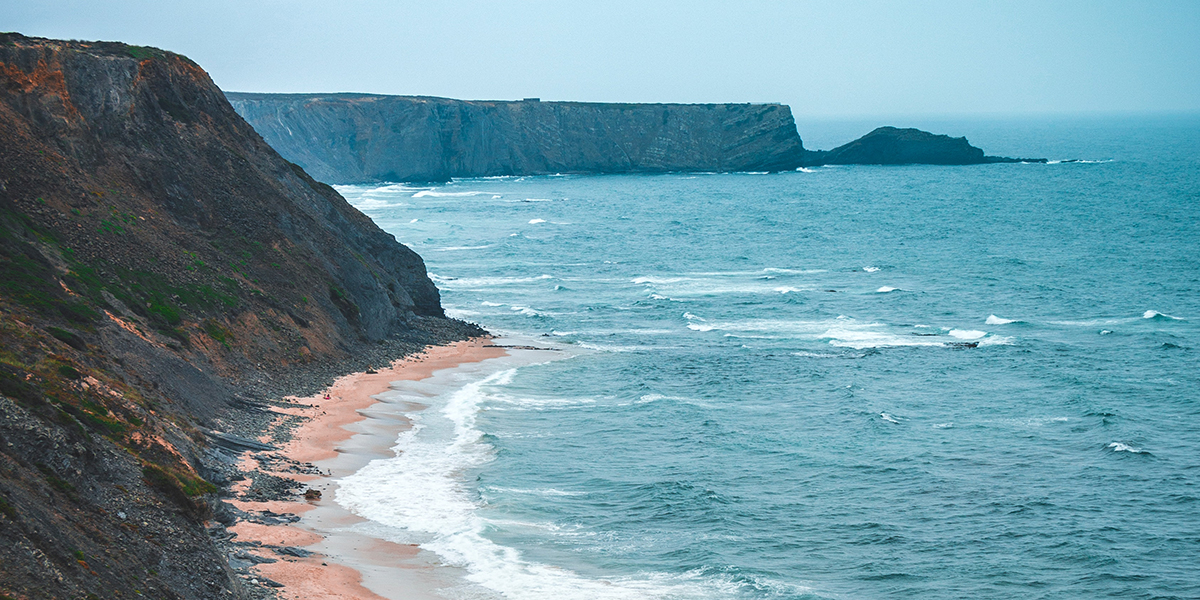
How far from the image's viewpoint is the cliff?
19.0 metres

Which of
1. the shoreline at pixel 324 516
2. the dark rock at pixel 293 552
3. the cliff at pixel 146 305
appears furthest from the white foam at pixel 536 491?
the cliff at pixel 146 305

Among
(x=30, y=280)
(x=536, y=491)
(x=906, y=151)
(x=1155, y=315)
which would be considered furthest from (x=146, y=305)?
(x=906, y=151)

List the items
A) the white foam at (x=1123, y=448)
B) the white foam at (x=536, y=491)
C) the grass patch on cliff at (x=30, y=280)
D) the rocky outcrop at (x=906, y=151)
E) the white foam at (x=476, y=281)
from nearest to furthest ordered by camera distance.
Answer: the grass patch on cliff at (x=30, y=280), the white foam at (x=536, y=491), the white foam at (x=1123, y=448), the white foam at (x=476, y=281), the rocky outcrop at (x=906, y=151)

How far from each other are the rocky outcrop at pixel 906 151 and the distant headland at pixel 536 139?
18 centimetres

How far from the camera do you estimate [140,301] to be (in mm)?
34844

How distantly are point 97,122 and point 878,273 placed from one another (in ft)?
176

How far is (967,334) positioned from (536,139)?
126449 mm

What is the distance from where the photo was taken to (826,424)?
38250mm

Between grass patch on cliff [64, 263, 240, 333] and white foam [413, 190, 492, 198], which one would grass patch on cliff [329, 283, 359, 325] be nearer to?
grass patch on cliff [64, 263, 240, 333]

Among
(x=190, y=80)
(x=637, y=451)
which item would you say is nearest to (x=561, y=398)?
(x=637, y=451)

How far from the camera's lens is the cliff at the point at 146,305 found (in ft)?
62.4

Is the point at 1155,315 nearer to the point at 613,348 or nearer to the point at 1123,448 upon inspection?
the point at 1123,448

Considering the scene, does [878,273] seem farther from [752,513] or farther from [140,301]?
[140,301]

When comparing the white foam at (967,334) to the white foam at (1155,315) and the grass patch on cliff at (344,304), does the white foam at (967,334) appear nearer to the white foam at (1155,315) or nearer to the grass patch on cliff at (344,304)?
the white foam at (1155,315)
